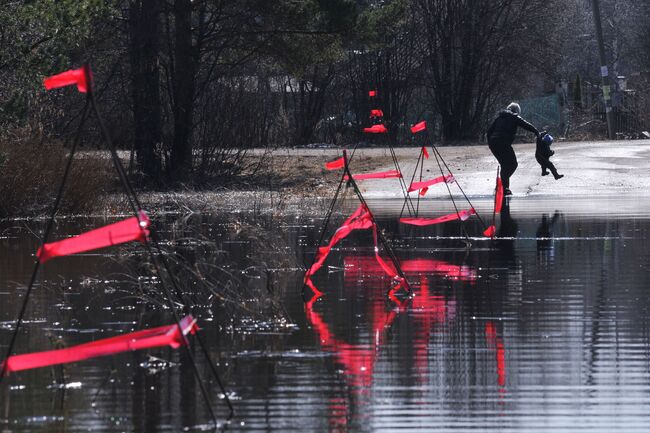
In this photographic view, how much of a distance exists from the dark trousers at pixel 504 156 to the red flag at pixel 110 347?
18.9m

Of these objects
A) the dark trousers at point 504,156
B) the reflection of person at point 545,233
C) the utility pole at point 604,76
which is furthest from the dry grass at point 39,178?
the utility pole at point 604,76

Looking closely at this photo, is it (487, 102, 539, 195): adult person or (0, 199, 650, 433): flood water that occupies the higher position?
(487, 102, 539, 195): adult person

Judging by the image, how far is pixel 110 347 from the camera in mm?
8461

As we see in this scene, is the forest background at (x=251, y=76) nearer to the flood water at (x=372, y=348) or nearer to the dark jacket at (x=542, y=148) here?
the dark jacket at (x=542, y=148)

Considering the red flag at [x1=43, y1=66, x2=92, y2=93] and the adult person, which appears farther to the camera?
the adult person

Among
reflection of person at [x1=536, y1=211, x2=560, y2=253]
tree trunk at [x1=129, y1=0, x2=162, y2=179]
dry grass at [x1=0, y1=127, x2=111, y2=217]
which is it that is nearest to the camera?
reflection of person at [x1=536, y1=211, x2=560, y2=253]

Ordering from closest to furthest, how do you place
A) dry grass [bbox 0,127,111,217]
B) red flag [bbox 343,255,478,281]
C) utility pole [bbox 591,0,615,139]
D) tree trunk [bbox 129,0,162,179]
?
red flag [bbox 343,255,478,281] → dry grass [bbox 0,127,111,217] → tree trunk [bbox 129,0,162,179] → utility pole [bbox 591,0,615,139]

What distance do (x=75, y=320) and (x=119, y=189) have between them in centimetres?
1862

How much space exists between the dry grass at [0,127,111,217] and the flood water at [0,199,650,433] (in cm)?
621

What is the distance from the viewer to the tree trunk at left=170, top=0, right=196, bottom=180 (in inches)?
1277

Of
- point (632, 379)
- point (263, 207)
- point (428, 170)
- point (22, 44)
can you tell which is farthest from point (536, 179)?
point (632, 379)

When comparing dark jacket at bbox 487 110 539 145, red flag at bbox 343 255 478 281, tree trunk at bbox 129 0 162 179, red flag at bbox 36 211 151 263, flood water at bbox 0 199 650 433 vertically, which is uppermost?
tree trunk at bbox 129 0 162 179

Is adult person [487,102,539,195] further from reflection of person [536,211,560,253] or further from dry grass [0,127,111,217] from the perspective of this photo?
dry grass [0,127,111,217]

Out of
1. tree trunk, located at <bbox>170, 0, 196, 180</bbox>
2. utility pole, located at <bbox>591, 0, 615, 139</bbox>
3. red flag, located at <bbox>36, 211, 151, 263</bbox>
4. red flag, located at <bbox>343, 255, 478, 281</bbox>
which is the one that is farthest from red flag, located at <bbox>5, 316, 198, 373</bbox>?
utility pole, located at <bbox>591, 0, 615, 139</bbox>
